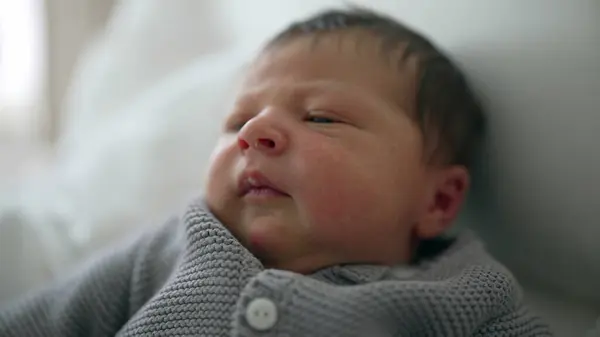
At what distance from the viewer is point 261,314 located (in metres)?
0.65

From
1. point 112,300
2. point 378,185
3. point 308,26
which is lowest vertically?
point 112,300

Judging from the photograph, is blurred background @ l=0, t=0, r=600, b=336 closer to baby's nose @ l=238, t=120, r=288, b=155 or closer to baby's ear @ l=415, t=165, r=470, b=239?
baby's ear @ l=415, t=165, r=470, b=239

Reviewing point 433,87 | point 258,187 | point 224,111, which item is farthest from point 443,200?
point 224,111

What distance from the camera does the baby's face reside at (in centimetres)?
73

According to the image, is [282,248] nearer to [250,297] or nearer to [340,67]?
[250,297]

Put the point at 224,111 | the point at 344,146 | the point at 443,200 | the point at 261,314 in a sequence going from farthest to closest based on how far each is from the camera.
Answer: the point at 224,111 → the point at 443,200 → the point at 344,146 → the point at 261,314

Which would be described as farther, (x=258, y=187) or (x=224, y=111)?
(x=224, y=111)

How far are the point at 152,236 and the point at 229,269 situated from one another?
0.19m

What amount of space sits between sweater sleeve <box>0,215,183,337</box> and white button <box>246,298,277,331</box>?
0.19 meters

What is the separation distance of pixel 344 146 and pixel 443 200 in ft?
0.55

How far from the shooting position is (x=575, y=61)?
0.80 metres

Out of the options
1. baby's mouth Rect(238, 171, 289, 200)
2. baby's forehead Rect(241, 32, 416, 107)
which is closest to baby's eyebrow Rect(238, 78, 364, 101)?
baby's forehead Rect(241, 32, 416, 107)

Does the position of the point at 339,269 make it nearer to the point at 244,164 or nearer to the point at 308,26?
the point at 244,164

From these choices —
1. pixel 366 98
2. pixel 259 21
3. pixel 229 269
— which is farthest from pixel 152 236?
pixel 259 21
